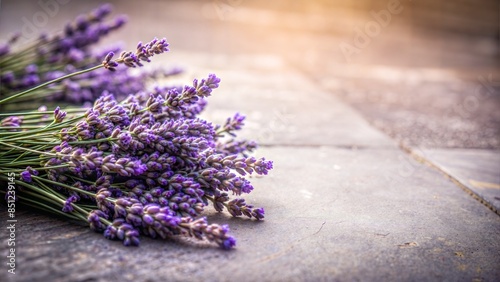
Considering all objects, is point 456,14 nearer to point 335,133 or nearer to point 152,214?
point 335,133

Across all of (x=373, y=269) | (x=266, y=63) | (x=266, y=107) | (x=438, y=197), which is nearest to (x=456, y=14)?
(x=266, y=63)

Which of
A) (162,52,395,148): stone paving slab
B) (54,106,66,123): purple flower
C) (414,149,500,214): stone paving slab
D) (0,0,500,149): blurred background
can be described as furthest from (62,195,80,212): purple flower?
(0,0,500,149): blurred background

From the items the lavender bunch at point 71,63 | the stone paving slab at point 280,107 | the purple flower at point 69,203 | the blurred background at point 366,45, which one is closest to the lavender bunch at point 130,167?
the purple flower at point 69,203

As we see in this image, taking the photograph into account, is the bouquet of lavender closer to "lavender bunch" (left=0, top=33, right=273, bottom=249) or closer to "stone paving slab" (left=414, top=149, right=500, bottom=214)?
"lavender bunch" (left=0, top=33, right=273, bottom=249)

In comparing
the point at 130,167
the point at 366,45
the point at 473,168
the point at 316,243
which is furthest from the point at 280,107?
the point at 366,45

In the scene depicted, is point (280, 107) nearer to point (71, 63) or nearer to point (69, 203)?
point (71, 63)

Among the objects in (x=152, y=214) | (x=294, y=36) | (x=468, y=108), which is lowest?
(x=152, y=214)
